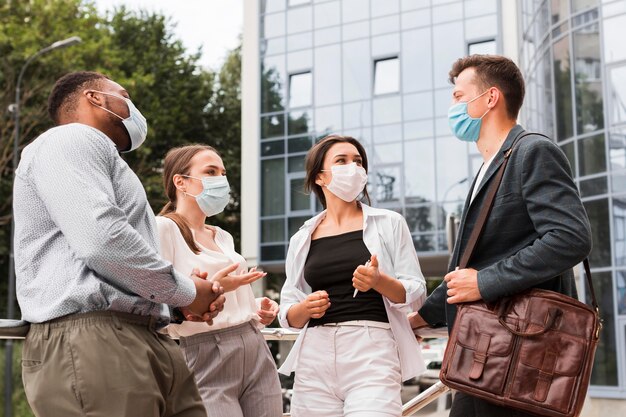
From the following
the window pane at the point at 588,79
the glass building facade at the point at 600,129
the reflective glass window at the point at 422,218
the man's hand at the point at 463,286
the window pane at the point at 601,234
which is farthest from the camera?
the reflective glass window at the point at 422,218

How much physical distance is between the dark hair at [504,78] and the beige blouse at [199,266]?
1.41 m

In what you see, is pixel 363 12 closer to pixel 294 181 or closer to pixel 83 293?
pixel 294 181

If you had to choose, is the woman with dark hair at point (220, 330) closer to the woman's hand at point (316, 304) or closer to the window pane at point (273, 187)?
the woman's hand at point (316, 304)

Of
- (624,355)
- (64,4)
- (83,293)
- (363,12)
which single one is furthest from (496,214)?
(363,12)

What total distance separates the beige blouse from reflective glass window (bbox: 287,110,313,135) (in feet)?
77.2

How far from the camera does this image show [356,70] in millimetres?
26781

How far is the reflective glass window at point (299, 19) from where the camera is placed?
27609 millimetres

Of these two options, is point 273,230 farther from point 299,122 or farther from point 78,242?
point 78,242

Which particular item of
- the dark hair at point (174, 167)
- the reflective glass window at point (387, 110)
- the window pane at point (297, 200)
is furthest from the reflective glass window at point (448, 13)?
the dark hair at point (174, 167)

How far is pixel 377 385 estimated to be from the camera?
11.6 ft

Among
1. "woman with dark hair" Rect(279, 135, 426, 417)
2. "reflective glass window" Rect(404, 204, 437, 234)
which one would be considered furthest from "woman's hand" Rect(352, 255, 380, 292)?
"reflective glass window" Rect(404, 204, 437, 234)

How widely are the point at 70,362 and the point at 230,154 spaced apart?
1104 inches

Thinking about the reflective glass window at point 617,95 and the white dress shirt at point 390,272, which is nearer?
the white dress shirt at point 390,272

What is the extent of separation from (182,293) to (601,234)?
49.7 ft
